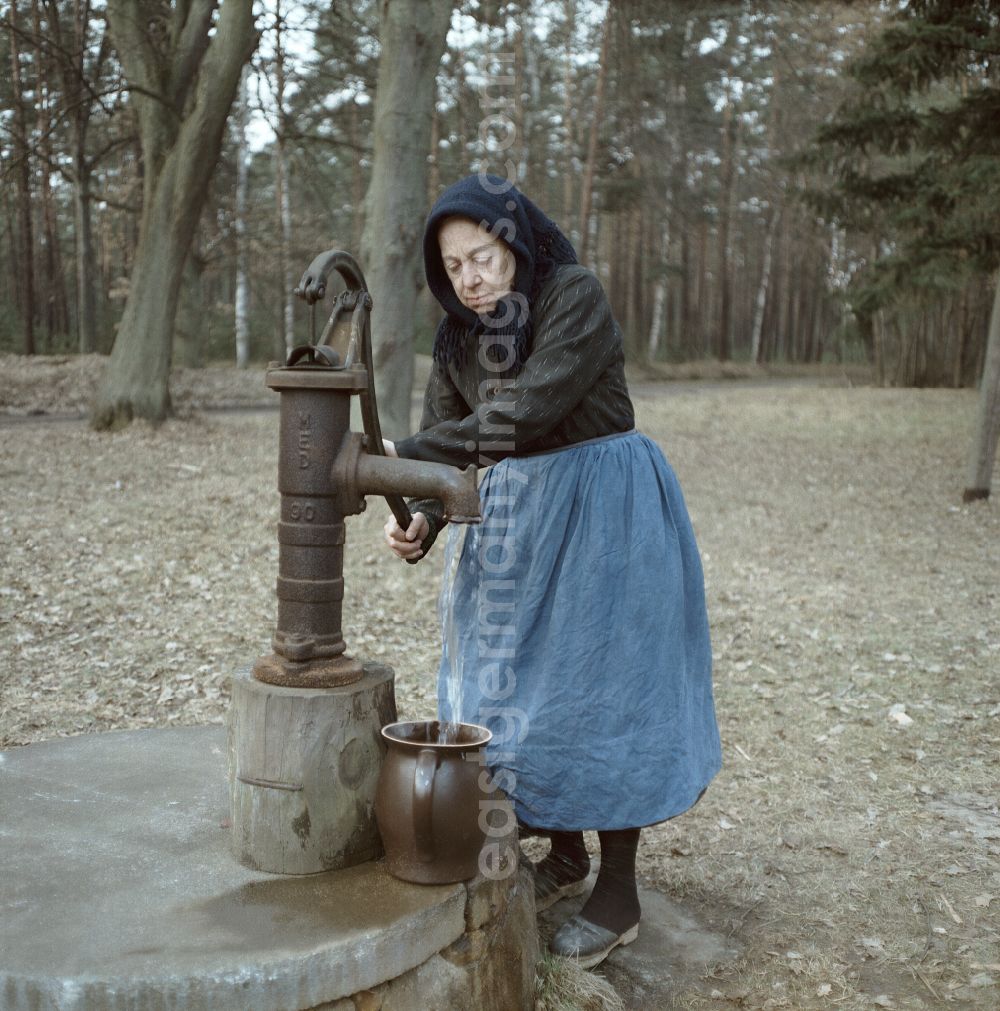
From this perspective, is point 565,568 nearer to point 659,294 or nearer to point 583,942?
point 583,942

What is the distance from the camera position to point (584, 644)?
2.44m

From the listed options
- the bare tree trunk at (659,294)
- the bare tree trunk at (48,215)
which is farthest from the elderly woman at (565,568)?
the bare tree trunk at (659,294)

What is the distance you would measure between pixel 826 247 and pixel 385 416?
25.7 meters

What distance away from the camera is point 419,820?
2088mm

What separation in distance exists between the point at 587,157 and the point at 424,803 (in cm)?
2193

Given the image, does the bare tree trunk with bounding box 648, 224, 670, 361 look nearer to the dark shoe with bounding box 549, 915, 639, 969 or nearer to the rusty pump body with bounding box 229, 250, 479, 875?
the dark shoe with bounding box 549, 915, 639, 969

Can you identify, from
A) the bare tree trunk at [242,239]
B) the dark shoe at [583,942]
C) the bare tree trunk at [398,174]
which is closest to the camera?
the dark shoe at [583,942]

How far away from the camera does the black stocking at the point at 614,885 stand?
8.66ft

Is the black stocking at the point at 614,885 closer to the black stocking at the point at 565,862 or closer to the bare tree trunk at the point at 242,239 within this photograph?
the black stocking at the point at 565,862

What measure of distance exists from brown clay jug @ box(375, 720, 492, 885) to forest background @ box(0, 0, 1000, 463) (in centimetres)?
231

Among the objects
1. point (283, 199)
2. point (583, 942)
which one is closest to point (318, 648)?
point (583, 942)

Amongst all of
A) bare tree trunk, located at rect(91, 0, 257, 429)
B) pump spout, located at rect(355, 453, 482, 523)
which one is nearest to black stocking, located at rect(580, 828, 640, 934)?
pump spout, located at rect(355, 453, 482, 523)

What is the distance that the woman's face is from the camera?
7.66 feet

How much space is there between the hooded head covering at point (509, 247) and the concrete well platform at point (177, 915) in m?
1.16
